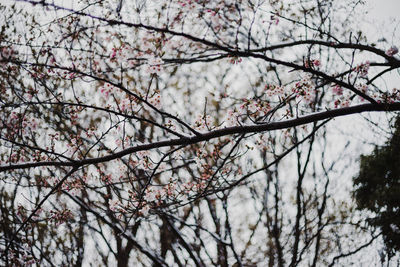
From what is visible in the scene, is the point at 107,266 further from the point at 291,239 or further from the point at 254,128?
the point at 254,128

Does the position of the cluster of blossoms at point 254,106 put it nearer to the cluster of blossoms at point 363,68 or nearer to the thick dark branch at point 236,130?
the thick dark branch at point 236,130

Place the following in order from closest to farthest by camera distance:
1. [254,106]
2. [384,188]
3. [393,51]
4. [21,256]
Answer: [254,106]
[393,51]
[21,256]
[384,188]

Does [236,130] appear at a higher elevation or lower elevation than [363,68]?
lower

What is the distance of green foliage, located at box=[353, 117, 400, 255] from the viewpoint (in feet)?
19.1

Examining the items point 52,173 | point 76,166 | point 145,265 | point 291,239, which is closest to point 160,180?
point 145,265

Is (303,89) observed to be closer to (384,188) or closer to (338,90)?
(338,90)

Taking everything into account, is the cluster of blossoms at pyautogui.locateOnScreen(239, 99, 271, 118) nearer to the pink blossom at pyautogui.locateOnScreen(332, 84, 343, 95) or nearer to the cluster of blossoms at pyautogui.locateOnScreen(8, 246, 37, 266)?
the pink blossom at pyautogui.locateOnScreen(332, 84, 343, 95)

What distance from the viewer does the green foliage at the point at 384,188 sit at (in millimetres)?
5836

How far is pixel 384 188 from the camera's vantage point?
19.9 feet

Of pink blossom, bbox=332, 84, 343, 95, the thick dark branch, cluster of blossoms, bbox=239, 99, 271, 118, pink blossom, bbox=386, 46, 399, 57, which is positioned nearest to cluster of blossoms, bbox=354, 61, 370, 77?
pink blossom, bbox=332, 84, 343, 95

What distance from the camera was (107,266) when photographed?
726 cm

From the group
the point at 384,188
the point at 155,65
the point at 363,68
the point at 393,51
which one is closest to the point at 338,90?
the point at 363,68

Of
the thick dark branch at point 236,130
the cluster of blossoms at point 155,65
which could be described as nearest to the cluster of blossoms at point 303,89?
the thick dark branch at point 236,130

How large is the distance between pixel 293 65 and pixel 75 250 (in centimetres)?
611
